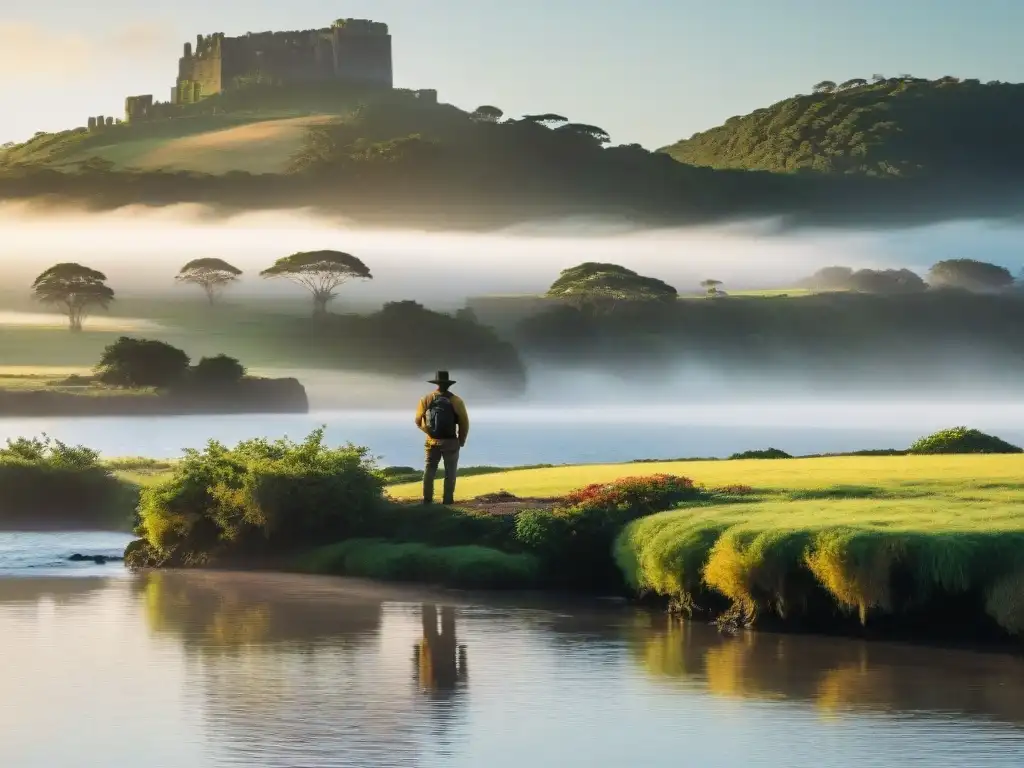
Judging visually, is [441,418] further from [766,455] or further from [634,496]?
[766,455]

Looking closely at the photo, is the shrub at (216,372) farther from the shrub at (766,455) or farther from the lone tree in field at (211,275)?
the shrub at (766,455)

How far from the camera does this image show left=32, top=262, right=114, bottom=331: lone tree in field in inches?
6708

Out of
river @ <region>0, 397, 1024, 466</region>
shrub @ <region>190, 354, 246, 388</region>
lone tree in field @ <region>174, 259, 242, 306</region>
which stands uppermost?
lone tree in field @ <region>174, 259, 242, 306</region>

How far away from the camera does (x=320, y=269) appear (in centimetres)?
18812

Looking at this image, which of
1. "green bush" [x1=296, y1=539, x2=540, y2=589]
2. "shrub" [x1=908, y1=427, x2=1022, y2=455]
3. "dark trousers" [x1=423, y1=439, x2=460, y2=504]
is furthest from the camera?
"shrub" [x1=908, y1=427, x2=1022, y2=455]

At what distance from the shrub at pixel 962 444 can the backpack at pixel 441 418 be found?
21.0 meters

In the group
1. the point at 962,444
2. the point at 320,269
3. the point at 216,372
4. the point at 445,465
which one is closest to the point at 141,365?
the point at 216,372

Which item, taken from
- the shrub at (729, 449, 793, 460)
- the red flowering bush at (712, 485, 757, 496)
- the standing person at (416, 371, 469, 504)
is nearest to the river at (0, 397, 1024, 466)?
the shrub at (729, 449, 793, 460)

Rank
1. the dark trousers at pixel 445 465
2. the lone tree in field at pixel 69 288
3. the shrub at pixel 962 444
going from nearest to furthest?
1. the dark trousers at pixel 445 465
2. the shrub at pixel 962 444
3. the lone tree in field at pixel 69 288

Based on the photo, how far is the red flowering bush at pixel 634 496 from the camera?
113 ft

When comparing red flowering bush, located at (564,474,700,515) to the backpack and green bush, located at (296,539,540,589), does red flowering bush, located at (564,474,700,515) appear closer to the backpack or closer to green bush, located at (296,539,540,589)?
green bush, located at (296,539,540,589)

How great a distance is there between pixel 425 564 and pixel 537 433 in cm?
12043

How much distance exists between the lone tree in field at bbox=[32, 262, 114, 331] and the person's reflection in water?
145 meters

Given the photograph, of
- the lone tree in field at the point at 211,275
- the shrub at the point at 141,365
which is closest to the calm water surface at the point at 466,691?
the shrub at the point at 141,365
